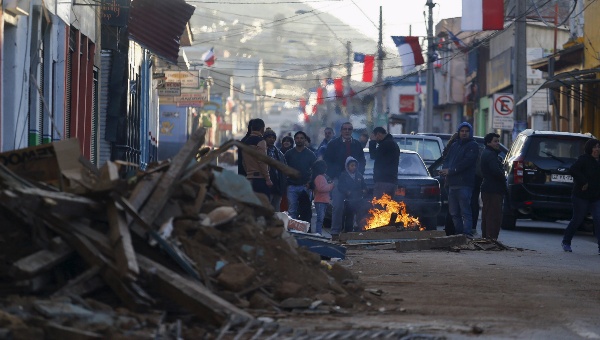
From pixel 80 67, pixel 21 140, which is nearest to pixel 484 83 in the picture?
pixel 80 67

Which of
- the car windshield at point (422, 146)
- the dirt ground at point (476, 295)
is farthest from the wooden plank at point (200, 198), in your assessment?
the car windshield at point (422, 146)

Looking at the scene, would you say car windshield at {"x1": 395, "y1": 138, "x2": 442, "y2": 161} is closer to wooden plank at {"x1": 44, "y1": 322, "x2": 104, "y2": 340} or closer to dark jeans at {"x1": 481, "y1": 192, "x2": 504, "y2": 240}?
dark jeans at {"x1": 481, "y1": 192, "x2": 504, "y2": 240}

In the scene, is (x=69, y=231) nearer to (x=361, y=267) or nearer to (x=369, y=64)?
(x=361, y=267)

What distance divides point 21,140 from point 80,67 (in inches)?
276

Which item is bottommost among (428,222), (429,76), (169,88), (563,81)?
(428,222)

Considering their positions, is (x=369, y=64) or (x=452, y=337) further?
(x=369, y=64)

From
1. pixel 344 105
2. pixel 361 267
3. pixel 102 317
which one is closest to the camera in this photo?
pixel 102 317

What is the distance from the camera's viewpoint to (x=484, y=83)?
6366 cm

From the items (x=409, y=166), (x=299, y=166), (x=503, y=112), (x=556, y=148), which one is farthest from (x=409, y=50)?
(x=299, y=166)

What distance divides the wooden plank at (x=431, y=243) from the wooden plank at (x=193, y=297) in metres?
8.68

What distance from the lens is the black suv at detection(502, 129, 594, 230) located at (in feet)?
75.3

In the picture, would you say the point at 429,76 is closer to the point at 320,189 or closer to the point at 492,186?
the point at 320,189

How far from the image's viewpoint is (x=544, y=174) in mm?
23078

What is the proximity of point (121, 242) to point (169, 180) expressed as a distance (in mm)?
1297
